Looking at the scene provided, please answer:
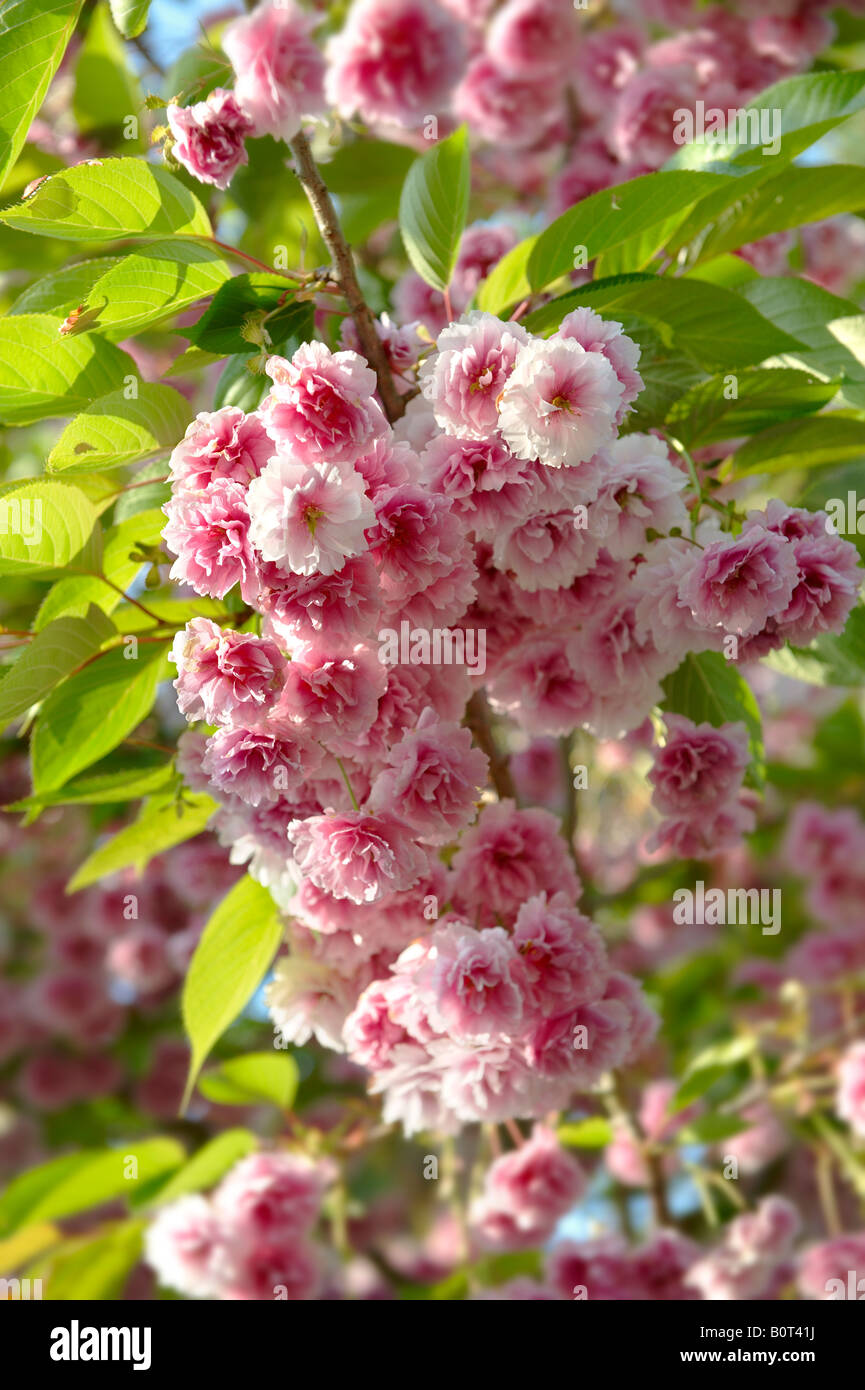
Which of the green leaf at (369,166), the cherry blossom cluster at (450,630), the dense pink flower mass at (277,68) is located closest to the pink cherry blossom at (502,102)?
the green leaf at (369,166)

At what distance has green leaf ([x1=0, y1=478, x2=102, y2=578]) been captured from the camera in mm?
929

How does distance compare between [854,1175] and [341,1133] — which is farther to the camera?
[854,1175]

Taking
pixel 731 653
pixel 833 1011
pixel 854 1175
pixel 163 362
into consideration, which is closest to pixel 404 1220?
pixel 833 1011

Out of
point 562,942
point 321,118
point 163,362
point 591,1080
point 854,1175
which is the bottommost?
point 854,1175

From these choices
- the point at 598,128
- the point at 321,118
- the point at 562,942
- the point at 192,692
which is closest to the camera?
the point at 192,692

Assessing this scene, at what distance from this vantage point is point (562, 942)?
0.95 metres

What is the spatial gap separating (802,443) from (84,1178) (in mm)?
1492

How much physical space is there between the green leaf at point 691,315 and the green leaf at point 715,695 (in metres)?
0.27

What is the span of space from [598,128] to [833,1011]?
2130 mm

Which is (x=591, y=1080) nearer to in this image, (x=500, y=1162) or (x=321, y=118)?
(x=500, y=1162)

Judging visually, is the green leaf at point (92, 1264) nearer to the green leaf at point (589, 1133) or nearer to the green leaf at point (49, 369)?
the green leaf at point (589, 1133)

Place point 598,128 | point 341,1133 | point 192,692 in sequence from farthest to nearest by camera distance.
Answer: point 598,128 → point 341,1133 → point 192,692

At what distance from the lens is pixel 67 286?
37.6 inches

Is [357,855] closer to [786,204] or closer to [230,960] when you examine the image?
[230,960]
